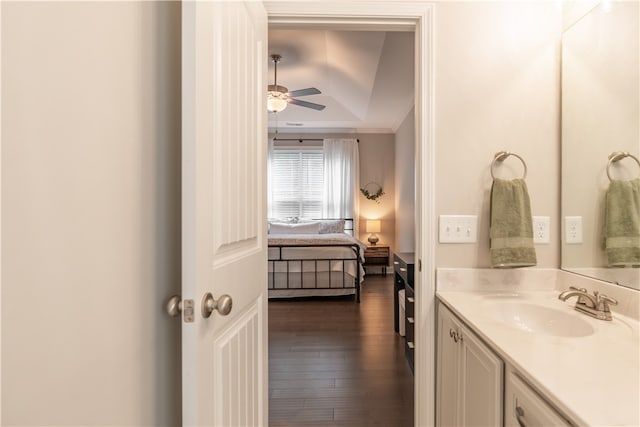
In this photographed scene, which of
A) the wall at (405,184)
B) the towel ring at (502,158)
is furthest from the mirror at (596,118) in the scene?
Answer: the wall at (405,184)

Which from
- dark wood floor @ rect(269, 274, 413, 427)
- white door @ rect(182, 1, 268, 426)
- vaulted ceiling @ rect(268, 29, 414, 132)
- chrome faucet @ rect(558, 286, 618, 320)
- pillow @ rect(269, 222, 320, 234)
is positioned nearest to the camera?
white door @ rect(182, 1, 268, 426)

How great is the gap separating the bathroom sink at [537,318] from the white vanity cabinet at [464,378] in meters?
0.16

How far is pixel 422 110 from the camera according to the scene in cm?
152

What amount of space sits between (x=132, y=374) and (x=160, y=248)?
0.30 meters

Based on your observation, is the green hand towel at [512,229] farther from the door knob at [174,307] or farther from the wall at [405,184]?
the wall at [405,184]

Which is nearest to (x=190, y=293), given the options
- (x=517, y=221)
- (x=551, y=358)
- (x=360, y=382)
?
(x=551, y=358)

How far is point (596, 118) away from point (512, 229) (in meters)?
0.54

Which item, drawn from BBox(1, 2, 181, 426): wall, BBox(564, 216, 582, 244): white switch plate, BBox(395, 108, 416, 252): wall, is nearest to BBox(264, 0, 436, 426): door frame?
BBox(564, 216, 582, 244): white switch plate

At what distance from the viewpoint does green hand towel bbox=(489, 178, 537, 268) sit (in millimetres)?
1431

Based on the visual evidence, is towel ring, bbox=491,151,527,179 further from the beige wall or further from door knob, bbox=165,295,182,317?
the beige wall

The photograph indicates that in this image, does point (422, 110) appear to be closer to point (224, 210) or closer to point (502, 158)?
point (502, 158)

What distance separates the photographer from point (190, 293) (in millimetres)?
777

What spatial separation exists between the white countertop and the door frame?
1.00 feet

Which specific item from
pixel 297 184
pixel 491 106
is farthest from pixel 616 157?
pixel 297 184
